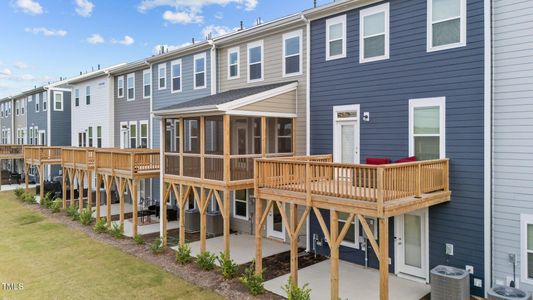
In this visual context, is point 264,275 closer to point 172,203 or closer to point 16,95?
point 172,203

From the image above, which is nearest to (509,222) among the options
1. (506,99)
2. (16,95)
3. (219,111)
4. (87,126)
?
(506,99)

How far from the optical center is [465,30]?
911cm

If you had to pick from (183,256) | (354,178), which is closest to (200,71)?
(183,256)

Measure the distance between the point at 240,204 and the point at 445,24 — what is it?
10.2m

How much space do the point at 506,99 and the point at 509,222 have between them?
2881 mm

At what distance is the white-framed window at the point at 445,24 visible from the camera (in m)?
9.19

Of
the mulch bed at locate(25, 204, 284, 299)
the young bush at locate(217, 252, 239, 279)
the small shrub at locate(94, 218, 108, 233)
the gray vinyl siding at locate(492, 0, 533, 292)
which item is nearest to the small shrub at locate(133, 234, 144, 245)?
the mulch bed at locate(25, 204, 284, 299)

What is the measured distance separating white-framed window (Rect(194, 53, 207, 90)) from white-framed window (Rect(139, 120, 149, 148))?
5228mm

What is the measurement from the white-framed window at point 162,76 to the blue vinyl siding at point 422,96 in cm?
981

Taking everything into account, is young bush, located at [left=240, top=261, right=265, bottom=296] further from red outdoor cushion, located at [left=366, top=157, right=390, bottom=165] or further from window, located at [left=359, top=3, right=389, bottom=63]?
window, located at [left=359, top=3, right=389, bottom=63]

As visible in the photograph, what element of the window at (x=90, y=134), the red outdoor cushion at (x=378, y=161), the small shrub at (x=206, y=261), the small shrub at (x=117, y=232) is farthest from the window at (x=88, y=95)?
the red outdoor cushion at (x=378, y=161)

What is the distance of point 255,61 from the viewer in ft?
48.6

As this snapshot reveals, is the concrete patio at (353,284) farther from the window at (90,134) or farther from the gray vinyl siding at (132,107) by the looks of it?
the window at (90,134)

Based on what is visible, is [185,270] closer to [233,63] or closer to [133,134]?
A: [233,63]
